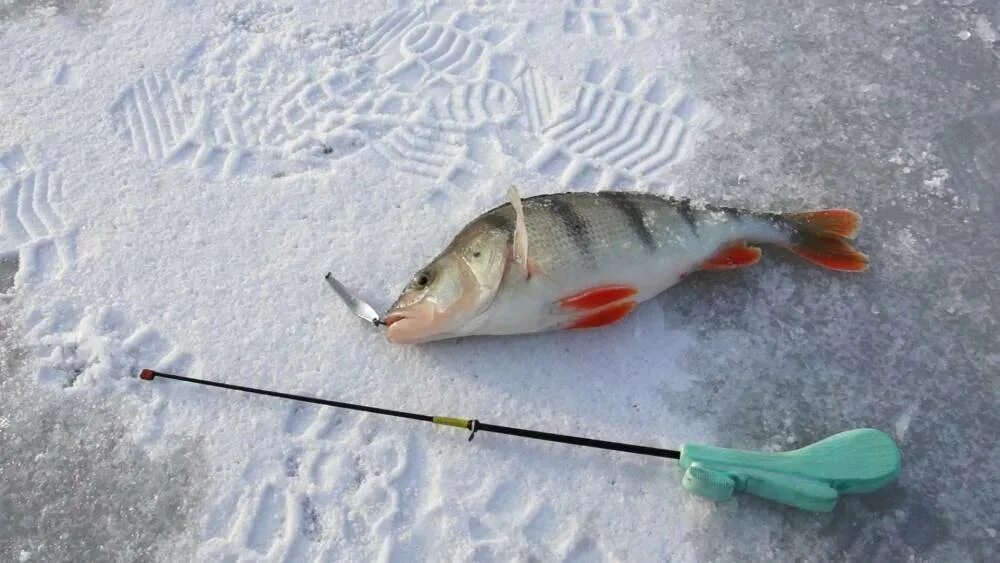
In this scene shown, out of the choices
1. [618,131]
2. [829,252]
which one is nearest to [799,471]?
[829,252]

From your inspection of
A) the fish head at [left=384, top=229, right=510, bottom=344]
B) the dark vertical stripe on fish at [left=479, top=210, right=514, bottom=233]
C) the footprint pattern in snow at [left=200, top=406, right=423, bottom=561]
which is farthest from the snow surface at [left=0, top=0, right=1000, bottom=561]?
the dark vertical stripe on fish at [left=479, top=210, right=514, bottom=233]

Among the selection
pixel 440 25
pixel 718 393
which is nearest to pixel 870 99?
pixel 718 393

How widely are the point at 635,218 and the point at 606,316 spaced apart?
31 cm

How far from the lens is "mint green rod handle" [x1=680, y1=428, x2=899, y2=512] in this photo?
2154mm

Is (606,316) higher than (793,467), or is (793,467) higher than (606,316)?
(606,316)

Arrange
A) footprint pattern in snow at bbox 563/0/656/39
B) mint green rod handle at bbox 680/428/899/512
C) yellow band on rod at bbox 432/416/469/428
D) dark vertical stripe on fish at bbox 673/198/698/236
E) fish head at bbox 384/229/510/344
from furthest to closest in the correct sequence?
1. footprint pattern in snow at bbox 563/0/656/39
2. dark vertical stripe on fish at bbox 673/198/698/236
3. fish head at bbox 384/229/510/344
4. yellow band on rod at bbox 432/416/469/428
5. mint green rod handle at bbox 680/428/899/512

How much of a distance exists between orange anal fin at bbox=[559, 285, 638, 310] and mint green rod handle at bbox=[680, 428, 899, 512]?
488 mm

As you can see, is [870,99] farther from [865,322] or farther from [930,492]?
[930,492]

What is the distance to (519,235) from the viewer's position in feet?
7.66

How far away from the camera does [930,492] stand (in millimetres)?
2277

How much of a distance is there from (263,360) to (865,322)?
1.93 metres

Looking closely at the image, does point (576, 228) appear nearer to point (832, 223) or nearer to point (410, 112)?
point (832, 223)

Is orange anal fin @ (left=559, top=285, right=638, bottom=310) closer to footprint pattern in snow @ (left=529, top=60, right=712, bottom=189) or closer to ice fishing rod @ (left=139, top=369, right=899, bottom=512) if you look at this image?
ice fishing rod @ (left=139, top=369, right=899, bottom=512)

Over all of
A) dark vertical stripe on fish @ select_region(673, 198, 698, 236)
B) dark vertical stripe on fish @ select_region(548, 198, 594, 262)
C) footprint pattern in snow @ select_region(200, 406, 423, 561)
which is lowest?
footprint pattern in snow @ select_region(200, 406, 423, 561)
